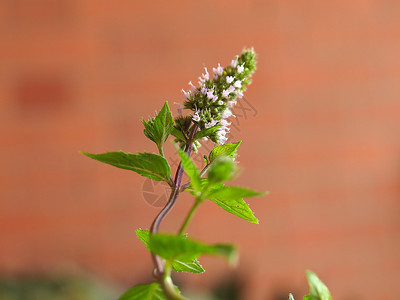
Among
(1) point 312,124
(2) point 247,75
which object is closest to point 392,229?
(1) point 312,124

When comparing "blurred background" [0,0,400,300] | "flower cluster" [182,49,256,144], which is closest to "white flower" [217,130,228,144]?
"flower cluster" [182,49,256,144]

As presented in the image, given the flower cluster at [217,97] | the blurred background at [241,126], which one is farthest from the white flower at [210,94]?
the blurred background at [241,126]

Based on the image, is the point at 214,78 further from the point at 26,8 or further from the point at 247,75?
the point at 26,8

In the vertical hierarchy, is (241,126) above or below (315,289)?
above

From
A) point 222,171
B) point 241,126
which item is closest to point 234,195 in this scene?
point 222,171

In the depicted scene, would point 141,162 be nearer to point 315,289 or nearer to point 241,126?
point 315,289

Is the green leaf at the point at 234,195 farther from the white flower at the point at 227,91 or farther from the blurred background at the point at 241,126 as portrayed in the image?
the blurred background at the point at 241,126
